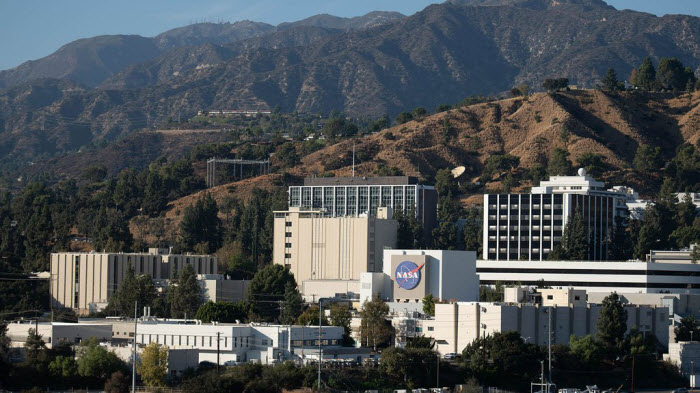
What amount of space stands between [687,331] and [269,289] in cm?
5024

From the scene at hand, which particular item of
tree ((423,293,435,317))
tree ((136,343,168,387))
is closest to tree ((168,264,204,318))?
tree ((423,293,435,317))

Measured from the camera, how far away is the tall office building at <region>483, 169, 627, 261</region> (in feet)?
618

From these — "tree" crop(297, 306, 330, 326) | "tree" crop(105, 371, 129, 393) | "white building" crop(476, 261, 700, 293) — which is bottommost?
"tree" crop(105, 371, 129, 393)

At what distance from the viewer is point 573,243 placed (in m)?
176

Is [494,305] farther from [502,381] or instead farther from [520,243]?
[520,243]

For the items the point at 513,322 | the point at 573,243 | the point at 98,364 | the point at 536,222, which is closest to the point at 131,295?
the point at 98,364

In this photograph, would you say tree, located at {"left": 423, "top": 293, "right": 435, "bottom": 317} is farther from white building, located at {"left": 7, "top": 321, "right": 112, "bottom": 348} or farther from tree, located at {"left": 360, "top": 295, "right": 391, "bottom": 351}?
white building, located at {"left": 7, "top": 321, "right": 112, "bottom": 348}

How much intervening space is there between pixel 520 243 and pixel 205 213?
4927 cm

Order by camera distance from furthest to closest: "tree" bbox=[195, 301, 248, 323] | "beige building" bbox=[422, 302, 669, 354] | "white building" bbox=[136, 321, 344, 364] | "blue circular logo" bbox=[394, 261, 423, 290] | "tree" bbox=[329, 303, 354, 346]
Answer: "blue circular logo" bbox=[394, 261, 423, 290], "tree" bbox=[195, 301, 248, 323], "tree" bbox=[329, 303, 354, 346], "beige building" bbox=[422, 302, 669, 354], "white building" bbox=[136, 321, 344, 364]

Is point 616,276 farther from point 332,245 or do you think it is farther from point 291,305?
point 291,305

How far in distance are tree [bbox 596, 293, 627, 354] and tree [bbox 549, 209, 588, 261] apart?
45.2m

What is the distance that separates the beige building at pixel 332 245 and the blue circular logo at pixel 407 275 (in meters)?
17.0

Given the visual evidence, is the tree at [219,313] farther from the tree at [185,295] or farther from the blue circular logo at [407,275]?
the blue circular logo at [407,275]

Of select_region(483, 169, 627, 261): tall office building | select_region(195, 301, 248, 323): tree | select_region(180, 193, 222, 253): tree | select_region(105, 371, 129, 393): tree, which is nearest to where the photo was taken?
select_region(105, 371, 129, 393): tree
